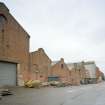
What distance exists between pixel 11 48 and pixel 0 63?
10.6 feet

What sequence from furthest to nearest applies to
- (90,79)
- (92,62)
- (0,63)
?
(92,62)
(90,79)
(0,63)

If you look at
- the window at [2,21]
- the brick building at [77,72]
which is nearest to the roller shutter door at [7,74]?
the window at [2,21]

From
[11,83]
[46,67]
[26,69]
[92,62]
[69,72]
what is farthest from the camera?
[92,62]

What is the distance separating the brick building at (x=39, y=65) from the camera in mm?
33188

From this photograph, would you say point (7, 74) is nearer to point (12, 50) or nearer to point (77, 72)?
point (12, 50)

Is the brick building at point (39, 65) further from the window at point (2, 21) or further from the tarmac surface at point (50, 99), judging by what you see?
the tarmac surface at point (50, 99)

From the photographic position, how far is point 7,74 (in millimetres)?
24594

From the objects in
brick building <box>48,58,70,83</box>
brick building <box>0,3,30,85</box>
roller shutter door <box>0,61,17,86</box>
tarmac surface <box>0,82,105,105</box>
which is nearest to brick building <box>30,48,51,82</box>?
brick building <box>0,3,30,85</box>

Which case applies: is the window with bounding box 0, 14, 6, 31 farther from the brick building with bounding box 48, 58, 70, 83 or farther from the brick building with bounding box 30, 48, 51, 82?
the brick building with bounding box 48, 58, 70, 83

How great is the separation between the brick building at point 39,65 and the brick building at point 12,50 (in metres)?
3.36

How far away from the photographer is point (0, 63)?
78.1ft

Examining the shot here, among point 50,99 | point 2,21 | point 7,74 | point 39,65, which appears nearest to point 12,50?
point 7,74

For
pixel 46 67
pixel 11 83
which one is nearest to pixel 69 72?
pixel 46 67

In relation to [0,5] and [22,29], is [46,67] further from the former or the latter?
[0,5]
